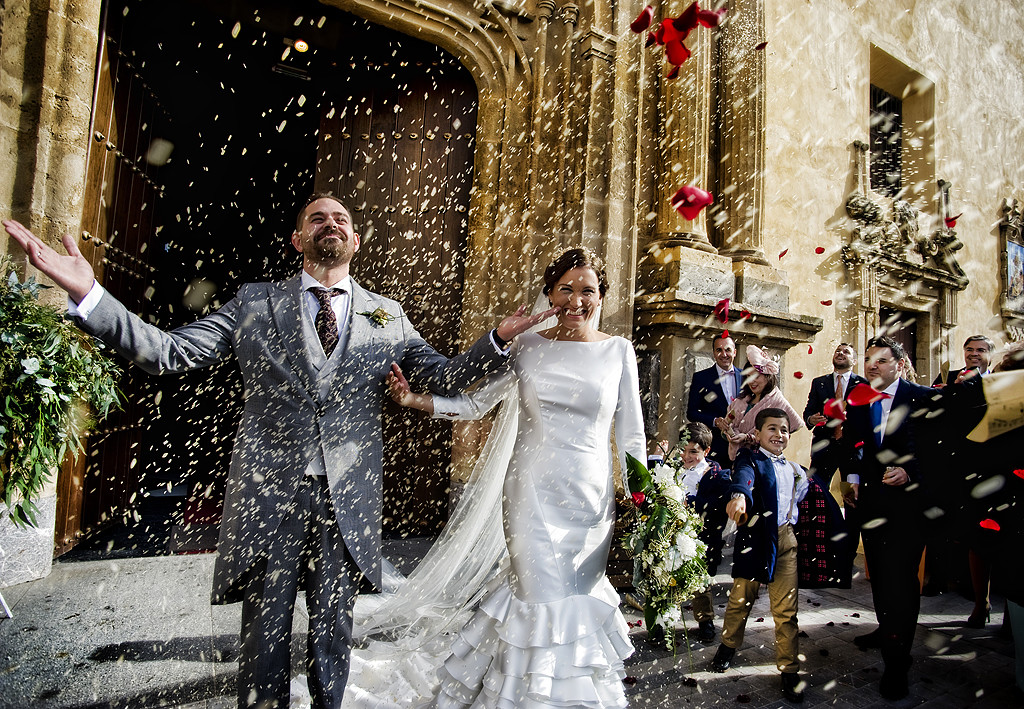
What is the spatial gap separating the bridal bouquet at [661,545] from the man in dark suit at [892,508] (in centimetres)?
139

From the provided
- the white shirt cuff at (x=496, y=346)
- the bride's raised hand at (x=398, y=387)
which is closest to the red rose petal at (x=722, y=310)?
the white shirt cuff at (x=496, y=346)

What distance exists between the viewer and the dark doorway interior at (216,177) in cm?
561

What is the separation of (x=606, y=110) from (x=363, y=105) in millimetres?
2469

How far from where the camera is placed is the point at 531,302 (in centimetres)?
536

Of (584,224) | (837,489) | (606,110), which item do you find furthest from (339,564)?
(837,489)

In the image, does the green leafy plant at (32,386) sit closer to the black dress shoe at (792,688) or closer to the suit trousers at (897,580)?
the black dress shoe at (792,688)

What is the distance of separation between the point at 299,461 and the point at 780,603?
2.67 m

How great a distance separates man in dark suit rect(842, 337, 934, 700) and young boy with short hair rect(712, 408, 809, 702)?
0.52 meters

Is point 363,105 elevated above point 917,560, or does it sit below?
above

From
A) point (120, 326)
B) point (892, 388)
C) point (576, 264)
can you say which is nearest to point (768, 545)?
point (892, 388)

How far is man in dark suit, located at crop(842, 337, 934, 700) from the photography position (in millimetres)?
3135

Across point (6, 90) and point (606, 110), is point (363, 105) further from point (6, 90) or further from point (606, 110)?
point (6, 90)

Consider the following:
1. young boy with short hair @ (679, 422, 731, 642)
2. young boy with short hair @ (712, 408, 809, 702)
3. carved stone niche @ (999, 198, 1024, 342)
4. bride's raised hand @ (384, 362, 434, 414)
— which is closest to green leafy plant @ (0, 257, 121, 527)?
bride's raised hand @ (384, 362, 434, 414)

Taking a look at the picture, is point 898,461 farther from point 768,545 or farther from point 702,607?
point 702,607
